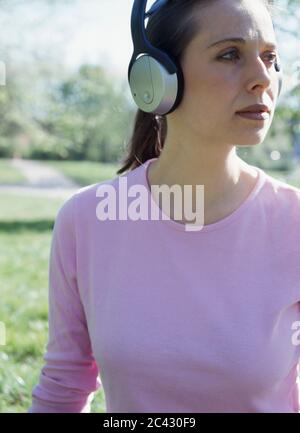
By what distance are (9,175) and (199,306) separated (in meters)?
12.9

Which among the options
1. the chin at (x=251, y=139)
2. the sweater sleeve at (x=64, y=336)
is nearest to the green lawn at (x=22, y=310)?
the sweater sleeve at (x=64, y=336)

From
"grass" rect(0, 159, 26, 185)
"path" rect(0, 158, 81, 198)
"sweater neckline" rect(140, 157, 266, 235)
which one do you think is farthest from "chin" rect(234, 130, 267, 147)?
"grass" rect(0, 159, 26, 185)

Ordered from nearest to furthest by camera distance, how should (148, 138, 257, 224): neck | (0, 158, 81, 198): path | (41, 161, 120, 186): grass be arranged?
1. (148, 138, 257, 224): neck
2. (41, 161, 120, 186): grass
3. (0, 158, 81, 198): path

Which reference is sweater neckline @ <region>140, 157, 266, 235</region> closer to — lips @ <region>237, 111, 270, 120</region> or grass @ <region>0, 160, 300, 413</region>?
lips @ <region>237, 111, 270, 120</region>

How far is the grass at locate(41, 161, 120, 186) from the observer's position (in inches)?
381

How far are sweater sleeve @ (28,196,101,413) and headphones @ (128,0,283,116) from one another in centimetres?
30

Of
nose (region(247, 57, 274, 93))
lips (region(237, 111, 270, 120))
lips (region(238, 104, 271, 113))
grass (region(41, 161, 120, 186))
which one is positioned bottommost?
A: lips (region(237, 111, 270, 120))

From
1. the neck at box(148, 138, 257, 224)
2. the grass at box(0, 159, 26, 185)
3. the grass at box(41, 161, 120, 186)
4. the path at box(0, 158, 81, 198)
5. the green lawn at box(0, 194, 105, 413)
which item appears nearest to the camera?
the neck at box(148, 138, 257, 224)

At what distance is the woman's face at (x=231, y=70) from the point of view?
1.21 meters

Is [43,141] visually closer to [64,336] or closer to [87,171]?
[87,171]

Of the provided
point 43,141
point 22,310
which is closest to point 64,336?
point 22,310

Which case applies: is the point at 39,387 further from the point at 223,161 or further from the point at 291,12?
the point at 291,12

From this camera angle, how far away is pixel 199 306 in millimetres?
1220
